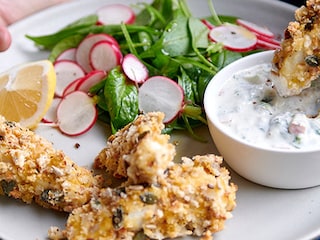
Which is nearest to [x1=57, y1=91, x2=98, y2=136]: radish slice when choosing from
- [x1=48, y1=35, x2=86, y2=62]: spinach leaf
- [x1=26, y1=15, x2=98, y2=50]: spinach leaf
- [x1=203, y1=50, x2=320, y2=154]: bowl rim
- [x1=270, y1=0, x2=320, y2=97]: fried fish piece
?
[x1=48, y1=35, x2=86, y2=62]: spinach leaf

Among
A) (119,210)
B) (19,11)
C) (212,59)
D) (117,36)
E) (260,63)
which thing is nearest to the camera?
(119,210)

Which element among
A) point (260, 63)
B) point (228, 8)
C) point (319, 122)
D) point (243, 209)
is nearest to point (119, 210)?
point (243, 209)

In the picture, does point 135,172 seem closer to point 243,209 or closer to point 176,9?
point 243,209

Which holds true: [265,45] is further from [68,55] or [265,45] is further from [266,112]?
[68,55]

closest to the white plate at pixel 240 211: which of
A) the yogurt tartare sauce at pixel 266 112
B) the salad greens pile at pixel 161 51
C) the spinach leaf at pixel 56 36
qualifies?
the salad greens pile at pixel 161 51

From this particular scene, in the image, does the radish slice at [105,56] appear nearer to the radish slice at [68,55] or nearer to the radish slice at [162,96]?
the radish slice at [68,55]

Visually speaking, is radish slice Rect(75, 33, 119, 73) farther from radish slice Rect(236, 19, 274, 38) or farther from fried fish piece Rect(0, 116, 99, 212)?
fried fish piece Rect(0, 116, 99, 212)
